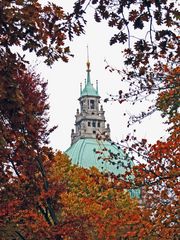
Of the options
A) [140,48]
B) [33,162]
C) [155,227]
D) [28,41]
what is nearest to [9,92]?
[28,41]

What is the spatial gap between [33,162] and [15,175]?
662 mm

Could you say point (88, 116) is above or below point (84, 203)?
above

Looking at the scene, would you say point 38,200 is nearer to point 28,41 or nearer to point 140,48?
point 28,41

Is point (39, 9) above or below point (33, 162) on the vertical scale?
below

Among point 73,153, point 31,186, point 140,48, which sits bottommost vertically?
point 140,48

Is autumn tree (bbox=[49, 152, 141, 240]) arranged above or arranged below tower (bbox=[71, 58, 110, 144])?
below

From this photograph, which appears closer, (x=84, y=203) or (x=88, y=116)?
(x=84, y=203)

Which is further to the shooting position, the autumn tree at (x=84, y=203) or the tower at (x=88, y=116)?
the tower at (x=88, y=116)

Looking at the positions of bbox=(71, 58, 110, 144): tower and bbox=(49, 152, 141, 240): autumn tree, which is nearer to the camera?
bbox=(49, 152, 141, 240): autumn tree

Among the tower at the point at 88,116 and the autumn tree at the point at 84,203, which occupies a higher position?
the tower at the point at 88,116

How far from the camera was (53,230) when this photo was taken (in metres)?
13.2

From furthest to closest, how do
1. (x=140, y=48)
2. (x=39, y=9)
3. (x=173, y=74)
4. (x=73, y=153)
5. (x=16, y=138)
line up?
1. (x=73, y=153)
2. (x=173, y=74)
3. (x=16, y=138)
4. (x=39, y=9)
5. (x=140, y=48)

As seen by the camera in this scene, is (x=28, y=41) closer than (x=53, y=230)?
Yes

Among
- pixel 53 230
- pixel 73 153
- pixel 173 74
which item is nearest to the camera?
pixel 173 74
